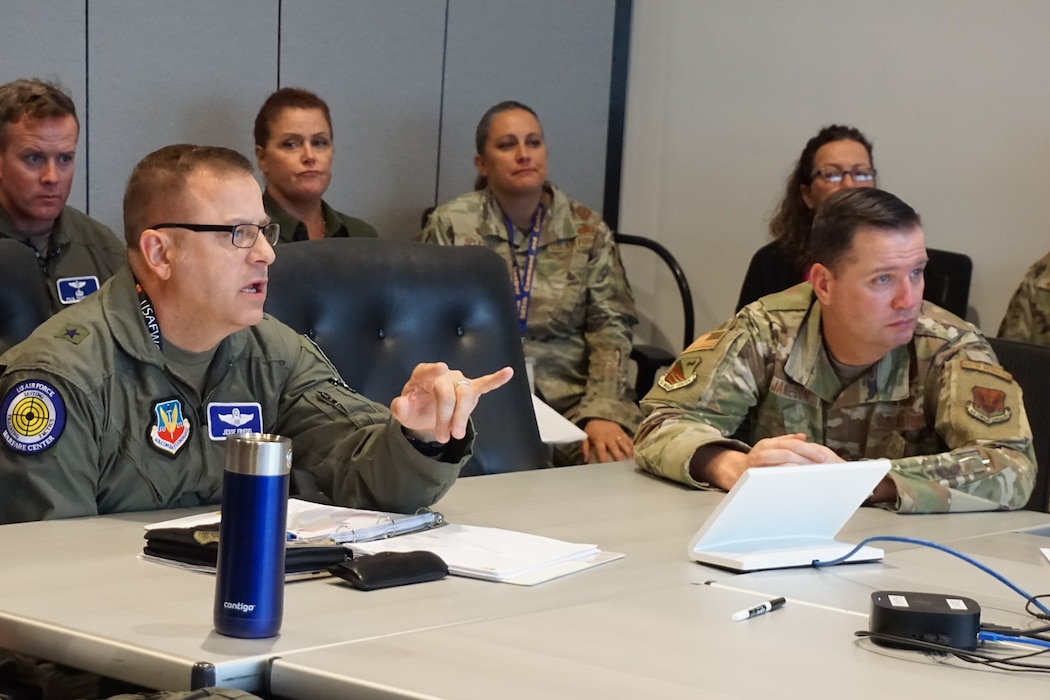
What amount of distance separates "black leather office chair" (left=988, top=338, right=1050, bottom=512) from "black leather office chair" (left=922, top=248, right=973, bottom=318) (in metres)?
1.48

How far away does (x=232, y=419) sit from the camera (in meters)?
2.08

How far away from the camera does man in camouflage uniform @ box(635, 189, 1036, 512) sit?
2.42m

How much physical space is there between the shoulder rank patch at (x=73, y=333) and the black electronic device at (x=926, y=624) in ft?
3.74

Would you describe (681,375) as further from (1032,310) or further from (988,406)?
(1032,310)

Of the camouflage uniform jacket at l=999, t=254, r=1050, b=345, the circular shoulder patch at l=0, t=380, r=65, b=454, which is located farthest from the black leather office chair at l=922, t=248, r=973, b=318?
→ the circular shoulder patch at l=0, t=380, r=65, b=454

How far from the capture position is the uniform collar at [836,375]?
8.30ft

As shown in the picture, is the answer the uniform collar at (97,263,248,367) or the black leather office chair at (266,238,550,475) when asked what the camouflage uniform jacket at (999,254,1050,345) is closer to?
the black leather office chair at (266,238,550,475)

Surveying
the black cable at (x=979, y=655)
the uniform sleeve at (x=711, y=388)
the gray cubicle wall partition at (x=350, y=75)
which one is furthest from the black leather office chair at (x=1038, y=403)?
the gray cubicle wall partition at (x=350, y=75)

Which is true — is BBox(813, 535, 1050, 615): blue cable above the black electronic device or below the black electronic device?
below

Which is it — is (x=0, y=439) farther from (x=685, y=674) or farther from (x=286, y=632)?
(x=685, y=674)

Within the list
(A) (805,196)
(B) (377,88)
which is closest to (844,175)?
(A) (805,196)

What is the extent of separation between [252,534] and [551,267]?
281 centimetres

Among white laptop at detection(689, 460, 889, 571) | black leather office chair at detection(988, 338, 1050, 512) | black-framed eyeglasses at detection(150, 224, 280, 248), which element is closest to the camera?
white laptop at detection(689, 460, 889, 571)

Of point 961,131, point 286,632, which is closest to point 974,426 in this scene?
point 286,632
